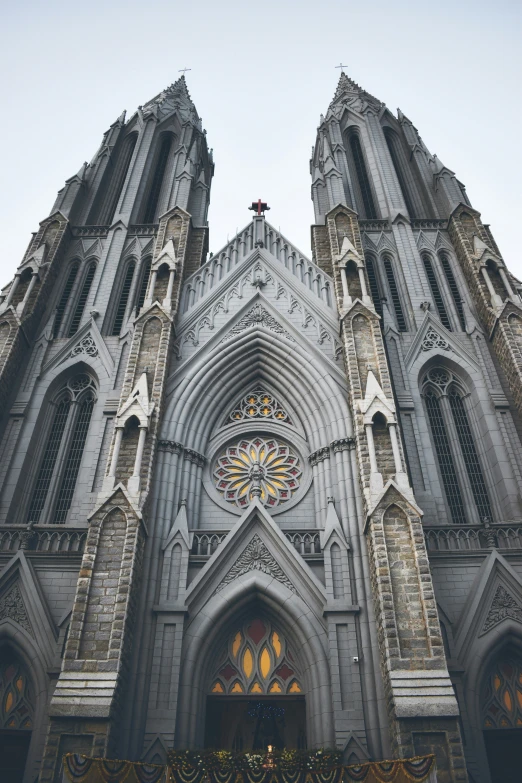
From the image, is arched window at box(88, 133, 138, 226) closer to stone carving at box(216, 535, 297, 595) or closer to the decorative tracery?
stone carving at box(216, 535, 297, 595)

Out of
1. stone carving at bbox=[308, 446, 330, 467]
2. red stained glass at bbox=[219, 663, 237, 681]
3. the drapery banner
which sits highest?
stone carving at bbox=[308, 446, 330, 467]

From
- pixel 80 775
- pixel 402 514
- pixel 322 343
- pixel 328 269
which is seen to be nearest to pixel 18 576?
pixel 80 775

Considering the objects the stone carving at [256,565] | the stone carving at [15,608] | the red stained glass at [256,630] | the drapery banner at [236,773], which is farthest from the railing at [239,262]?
the drapery banner at [236,773]

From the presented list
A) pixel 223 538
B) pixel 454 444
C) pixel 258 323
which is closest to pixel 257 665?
pixel 223 538

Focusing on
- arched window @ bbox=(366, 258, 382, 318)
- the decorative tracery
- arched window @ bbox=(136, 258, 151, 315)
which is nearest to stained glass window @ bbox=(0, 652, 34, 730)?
the decorative tracery

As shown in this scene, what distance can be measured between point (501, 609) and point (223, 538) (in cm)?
634

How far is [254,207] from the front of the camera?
22.4 m

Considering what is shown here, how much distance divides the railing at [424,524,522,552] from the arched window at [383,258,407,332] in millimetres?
7160

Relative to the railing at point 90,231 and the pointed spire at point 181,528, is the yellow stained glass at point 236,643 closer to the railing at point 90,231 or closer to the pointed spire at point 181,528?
the pointed spire at point 181,528

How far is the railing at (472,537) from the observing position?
1401 centimetres

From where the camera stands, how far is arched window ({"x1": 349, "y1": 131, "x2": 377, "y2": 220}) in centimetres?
2414

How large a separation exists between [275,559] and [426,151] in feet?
66.5

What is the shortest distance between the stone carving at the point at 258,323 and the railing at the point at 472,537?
6.80 metres

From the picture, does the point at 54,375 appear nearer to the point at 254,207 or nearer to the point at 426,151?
the point at 254,207
